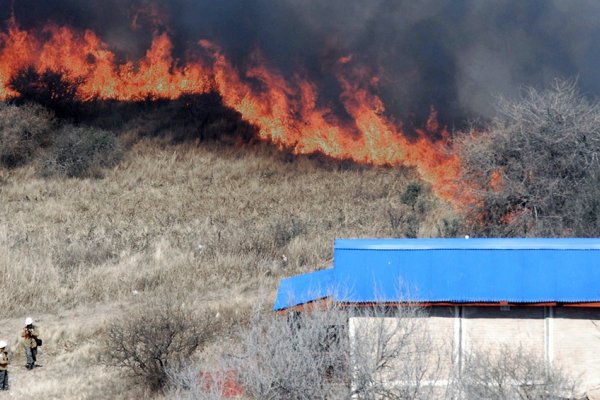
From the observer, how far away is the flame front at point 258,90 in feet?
106

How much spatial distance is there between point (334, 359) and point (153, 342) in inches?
177

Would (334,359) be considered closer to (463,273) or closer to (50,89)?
Result: (463,273)

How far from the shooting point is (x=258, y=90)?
35.3 meters

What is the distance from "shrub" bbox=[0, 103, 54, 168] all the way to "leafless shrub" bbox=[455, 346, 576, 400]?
2591 cm

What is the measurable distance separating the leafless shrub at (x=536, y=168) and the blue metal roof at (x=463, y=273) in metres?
6.39

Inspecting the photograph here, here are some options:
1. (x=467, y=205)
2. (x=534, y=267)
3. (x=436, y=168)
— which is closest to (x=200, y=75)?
(x=436, y=168)

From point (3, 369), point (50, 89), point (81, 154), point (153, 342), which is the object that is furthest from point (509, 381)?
point (50, 89)

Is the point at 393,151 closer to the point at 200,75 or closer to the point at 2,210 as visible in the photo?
the point at 200,75

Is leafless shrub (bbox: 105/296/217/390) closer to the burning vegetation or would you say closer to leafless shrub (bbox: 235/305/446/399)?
the burning vegetation

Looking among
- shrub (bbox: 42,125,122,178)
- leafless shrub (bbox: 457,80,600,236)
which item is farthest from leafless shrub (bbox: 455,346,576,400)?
shrub (bbox: 42,125,122,178)

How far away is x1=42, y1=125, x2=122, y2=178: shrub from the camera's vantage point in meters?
31.0

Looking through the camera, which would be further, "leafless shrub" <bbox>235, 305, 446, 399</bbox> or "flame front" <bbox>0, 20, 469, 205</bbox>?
"flame front" <bbox>0, 20, 469, 205</bbox>

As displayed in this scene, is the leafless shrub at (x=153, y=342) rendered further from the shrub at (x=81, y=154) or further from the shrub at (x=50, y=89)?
the shrub at (x=50, y=89)

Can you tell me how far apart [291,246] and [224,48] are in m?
17.8
